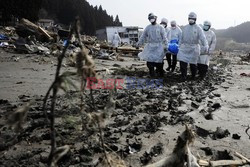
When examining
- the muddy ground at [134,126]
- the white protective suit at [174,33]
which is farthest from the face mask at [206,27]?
the muddy ground at [134,126]

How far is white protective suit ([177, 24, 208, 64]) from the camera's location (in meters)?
7.62

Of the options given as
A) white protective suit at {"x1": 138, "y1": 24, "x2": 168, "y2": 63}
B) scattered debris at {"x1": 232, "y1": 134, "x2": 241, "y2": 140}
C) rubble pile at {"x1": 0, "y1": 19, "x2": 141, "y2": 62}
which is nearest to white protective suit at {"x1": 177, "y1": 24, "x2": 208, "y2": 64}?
white protective suit at {"x1": 138, "y1": 24, "x2": 168, "y2": 63}

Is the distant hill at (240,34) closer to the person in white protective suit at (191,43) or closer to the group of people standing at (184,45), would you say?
the group of people standing at (184,45)

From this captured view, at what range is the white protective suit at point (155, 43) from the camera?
308 inches

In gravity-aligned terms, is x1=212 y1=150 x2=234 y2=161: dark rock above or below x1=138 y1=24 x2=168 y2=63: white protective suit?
below

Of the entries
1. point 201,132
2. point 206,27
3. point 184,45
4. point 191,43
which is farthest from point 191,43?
point 201,132

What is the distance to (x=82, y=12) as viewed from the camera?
200ft

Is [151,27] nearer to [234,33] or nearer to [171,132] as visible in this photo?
[171,132]

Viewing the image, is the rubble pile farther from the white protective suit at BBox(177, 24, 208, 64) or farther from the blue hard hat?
A: the white protective suit at BBox(177, 24, 208, 64)

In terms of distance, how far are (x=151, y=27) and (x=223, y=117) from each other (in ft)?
14.5

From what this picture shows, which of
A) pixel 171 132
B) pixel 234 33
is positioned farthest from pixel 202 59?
pixel 234 33

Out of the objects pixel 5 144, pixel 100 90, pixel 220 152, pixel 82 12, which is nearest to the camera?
pixel 5 144

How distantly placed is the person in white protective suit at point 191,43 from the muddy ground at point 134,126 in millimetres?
2034

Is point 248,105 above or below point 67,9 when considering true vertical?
below
